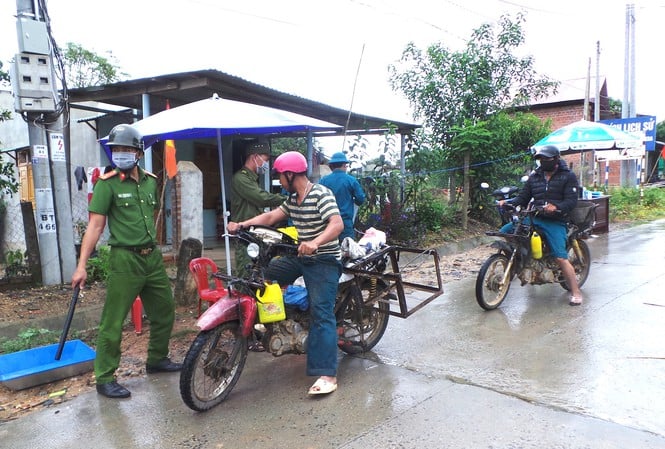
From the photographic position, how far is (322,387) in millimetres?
3566

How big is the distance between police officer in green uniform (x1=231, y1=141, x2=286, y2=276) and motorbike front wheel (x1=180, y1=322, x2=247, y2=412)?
1713mm

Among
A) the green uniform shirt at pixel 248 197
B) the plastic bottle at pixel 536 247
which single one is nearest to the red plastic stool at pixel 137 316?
the green uniform shirt at pixel 248 197

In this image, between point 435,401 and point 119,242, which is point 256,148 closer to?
point 119,242

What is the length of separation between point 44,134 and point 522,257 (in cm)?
569

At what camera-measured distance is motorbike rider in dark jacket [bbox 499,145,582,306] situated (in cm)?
557

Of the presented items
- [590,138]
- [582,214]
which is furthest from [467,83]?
[582,214]

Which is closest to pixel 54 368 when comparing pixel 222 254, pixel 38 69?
pixel 38 69

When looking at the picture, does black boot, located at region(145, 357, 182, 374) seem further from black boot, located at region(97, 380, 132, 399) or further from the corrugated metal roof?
the corrugated metal roof

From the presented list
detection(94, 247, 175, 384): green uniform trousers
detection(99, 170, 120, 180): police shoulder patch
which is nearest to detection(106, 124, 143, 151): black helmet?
detection(99, 170, 120, 180): police shoulder patch

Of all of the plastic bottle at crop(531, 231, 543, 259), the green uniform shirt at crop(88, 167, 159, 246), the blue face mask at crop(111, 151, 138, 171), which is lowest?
the plastic bottle at crop(531, 231, 543, 259)

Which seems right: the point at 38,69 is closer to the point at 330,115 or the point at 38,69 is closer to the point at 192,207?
the point at 192,207

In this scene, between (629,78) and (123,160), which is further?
(629,78)

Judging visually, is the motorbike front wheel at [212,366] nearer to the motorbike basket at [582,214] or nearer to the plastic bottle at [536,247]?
the plastic bottle at [536,247]

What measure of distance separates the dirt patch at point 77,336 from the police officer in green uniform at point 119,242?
443 mm
